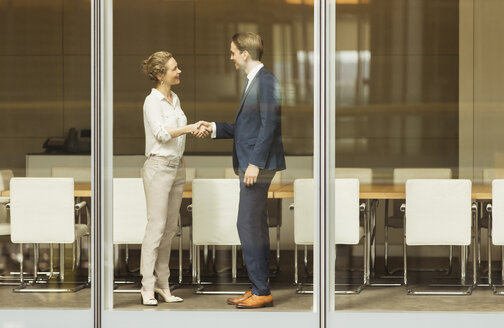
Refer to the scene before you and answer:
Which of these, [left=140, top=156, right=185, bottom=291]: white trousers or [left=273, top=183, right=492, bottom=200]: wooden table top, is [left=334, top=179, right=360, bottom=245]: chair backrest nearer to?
[left=273, top=183, right=492, bottom=200]: wooden table top

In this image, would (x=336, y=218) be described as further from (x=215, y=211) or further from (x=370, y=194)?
(x=215, y=211)

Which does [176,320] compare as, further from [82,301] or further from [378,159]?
[378,159]

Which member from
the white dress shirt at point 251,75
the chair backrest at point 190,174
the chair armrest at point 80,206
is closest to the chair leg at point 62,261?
the chair armrest at point 80,206

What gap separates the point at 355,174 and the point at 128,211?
165 cm

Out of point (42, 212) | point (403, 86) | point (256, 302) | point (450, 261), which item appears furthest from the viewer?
point (403, 86)

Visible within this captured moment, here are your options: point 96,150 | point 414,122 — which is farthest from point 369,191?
point 96,150

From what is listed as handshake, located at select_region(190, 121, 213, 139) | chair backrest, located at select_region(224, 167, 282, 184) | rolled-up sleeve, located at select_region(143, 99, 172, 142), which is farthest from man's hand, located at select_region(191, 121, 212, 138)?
chair backrest, located at select_region(224, 167, 282, 184)

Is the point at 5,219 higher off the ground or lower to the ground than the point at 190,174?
lower

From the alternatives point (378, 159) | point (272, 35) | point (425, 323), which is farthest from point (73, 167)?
point (425, 323)

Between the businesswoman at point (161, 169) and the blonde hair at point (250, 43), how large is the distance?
47 centimetres

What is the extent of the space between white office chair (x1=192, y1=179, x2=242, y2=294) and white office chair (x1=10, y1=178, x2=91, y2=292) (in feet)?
2.88

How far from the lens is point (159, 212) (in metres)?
6.80

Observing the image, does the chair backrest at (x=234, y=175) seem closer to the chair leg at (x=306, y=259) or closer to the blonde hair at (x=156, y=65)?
the chair leg at (x=306, y=259)

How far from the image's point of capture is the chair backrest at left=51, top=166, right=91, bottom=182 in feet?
22.3
